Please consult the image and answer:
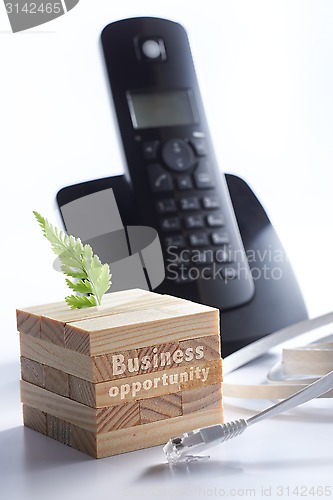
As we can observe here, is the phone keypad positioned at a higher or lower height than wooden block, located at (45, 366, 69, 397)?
higher

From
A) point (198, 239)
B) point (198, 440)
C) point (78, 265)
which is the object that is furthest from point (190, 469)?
point (198, 239)

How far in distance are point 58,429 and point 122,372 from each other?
5 cm

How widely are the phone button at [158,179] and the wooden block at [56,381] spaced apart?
0.73 feet

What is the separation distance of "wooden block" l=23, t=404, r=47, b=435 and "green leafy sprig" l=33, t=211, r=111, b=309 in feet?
0.19

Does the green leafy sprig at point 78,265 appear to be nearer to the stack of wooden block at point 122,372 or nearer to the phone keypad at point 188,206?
the stack of wooden block at point 122,372

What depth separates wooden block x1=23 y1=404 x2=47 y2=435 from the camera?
47cm

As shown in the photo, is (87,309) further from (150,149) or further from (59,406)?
(150,149)

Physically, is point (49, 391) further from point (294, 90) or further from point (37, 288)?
point (294, 90)

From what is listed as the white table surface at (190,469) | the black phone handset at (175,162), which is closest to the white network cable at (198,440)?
the white table surface at (190,469)

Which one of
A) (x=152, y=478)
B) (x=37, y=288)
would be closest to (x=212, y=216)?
(x=37, y=288)

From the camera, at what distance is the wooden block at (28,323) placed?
457 millimetres

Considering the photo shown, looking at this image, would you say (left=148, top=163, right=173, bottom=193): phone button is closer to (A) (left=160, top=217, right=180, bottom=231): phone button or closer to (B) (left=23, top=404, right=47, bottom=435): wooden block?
(A) (left=160, top=217, right=180, bottom=231): phone button

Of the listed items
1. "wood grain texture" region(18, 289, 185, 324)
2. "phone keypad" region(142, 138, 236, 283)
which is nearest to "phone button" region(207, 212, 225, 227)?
"phone keypad" region(142, 138, 236, 283)

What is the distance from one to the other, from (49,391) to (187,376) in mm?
68
